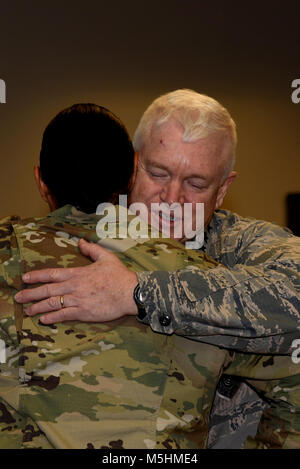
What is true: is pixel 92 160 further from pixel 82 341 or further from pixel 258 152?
pixel 258 152

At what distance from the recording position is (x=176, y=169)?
1646mm

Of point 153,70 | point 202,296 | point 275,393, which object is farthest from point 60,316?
point 153,70

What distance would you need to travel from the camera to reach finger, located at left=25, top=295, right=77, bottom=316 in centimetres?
106

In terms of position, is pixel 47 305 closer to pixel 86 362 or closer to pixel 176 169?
pixel 86 362

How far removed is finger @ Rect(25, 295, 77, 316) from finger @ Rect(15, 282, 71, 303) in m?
0.01

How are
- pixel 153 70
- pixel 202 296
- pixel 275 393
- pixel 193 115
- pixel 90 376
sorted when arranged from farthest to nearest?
pixel 153 70 < pixel 193 115 < pixel 275 393 < pixel 202 296 < pixel 90 376

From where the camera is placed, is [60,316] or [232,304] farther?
[232,304]

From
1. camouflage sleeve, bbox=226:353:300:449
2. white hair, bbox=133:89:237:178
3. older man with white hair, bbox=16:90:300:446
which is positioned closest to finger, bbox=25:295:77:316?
older man with white hair, bbox=16:90:300:446

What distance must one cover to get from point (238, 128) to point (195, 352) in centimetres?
338

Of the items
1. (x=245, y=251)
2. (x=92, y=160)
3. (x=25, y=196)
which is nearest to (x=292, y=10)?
(x=25, y=196)

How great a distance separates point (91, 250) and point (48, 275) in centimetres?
10

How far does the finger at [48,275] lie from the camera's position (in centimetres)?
107

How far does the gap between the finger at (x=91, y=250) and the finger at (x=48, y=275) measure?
0.05m

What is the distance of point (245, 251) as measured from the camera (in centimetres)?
151
